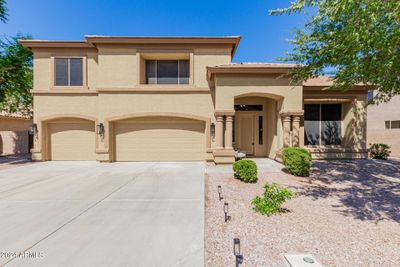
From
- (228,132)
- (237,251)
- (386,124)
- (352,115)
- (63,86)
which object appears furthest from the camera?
(386,124)

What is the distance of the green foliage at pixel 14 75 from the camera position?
1318cm

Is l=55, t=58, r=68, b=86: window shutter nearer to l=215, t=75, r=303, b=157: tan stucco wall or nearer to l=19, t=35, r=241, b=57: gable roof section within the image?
l=19, t=35, r=241, b=57: gable roof section

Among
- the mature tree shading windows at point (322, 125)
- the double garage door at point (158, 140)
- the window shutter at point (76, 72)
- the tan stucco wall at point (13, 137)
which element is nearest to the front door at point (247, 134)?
the double garage door at point (158, 140)

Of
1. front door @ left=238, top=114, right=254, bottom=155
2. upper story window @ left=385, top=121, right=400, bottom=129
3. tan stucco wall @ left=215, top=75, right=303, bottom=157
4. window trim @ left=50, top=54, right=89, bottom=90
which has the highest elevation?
window trim @ left=50, top=54, right=89, bottom=90

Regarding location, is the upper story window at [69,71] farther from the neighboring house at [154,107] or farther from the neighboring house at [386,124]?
the neighboring house at [386,124]

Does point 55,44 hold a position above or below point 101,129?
above

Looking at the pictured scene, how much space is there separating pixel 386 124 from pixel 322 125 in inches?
484

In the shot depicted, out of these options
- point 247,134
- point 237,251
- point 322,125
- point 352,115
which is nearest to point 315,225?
point 237,251

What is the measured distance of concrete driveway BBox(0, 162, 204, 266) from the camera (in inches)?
132

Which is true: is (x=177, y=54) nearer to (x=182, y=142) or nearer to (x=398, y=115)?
(x=182, y=142)

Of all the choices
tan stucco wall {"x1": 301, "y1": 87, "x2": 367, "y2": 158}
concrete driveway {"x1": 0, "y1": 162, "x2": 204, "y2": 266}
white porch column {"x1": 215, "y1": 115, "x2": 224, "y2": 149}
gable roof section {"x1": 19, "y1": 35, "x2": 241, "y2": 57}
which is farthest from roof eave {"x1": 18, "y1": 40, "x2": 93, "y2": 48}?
tan stucco wall {"x1": 301, "y1": 87, "x2": 367, "y2": 158}

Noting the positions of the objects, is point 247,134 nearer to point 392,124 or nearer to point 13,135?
point 392,124

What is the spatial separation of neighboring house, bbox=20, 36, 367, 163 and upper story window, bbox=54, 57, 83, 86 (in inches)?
2.4

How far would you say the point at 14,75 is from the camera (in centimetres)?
1357
